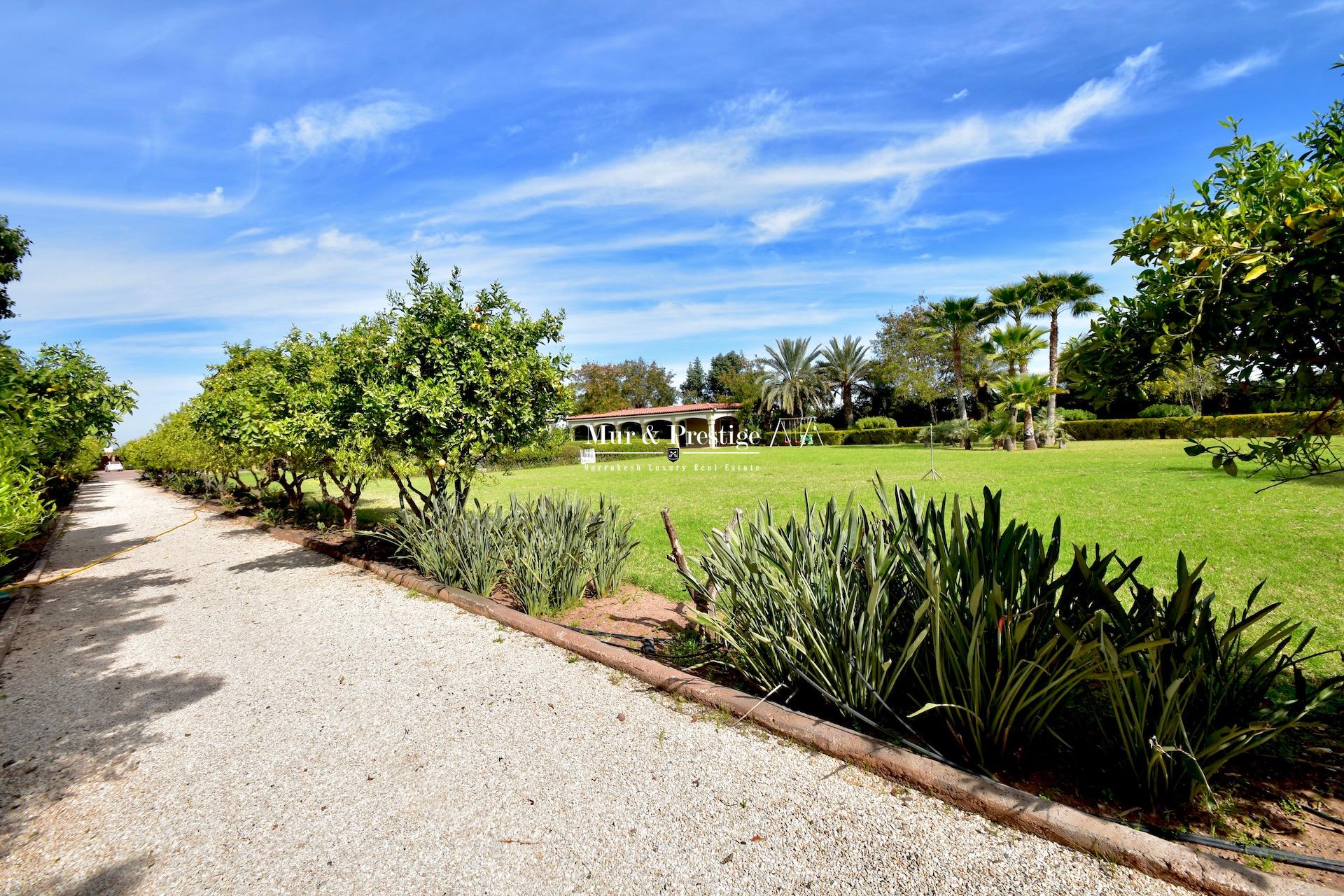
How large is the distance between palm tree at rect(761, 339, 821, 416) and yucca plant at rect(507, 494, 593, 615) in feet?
154

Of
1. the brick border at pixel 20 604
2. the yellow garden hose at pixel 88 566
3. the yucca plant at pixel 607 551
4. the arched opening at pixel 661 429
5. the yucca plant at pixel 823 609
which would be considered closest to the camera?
the yucca plant at pixel 823 609

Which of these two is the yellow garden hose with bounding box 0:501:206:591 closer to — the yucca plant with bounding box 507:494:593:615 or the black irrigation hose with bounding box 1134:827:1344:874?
the yucca plant with bounding box 507:494:593:615

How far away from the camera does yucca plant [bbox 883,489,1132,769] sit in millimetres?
2633

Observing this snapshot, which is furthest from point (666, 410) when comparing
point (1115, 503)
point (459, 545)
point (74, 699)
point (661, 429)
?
point (74, 699)

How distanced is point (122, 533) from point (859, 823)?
15.9m

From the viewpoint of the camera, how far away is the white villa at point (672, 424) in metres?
46.1

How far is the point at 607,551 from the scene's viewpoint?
247 inches

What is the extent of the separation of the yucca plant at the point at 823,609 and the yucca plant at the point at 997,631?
0.75ft

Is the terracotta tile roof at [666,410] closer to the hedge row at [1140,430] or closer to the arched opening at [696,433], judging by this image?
the arched opening at [696,433]

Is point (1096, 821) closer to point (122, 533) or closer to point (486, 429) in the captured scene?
point (486, 429)

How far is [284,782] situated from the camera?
3.09 metres

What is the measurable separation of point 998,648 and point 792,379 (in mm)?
50859

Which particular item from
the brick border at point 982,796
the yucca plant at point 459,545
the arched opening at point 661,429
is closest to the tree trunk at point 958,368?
the arched opening at point 661,429

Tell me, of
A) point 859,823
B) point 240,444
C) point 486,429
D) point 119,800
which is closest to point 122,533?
point 240,444
